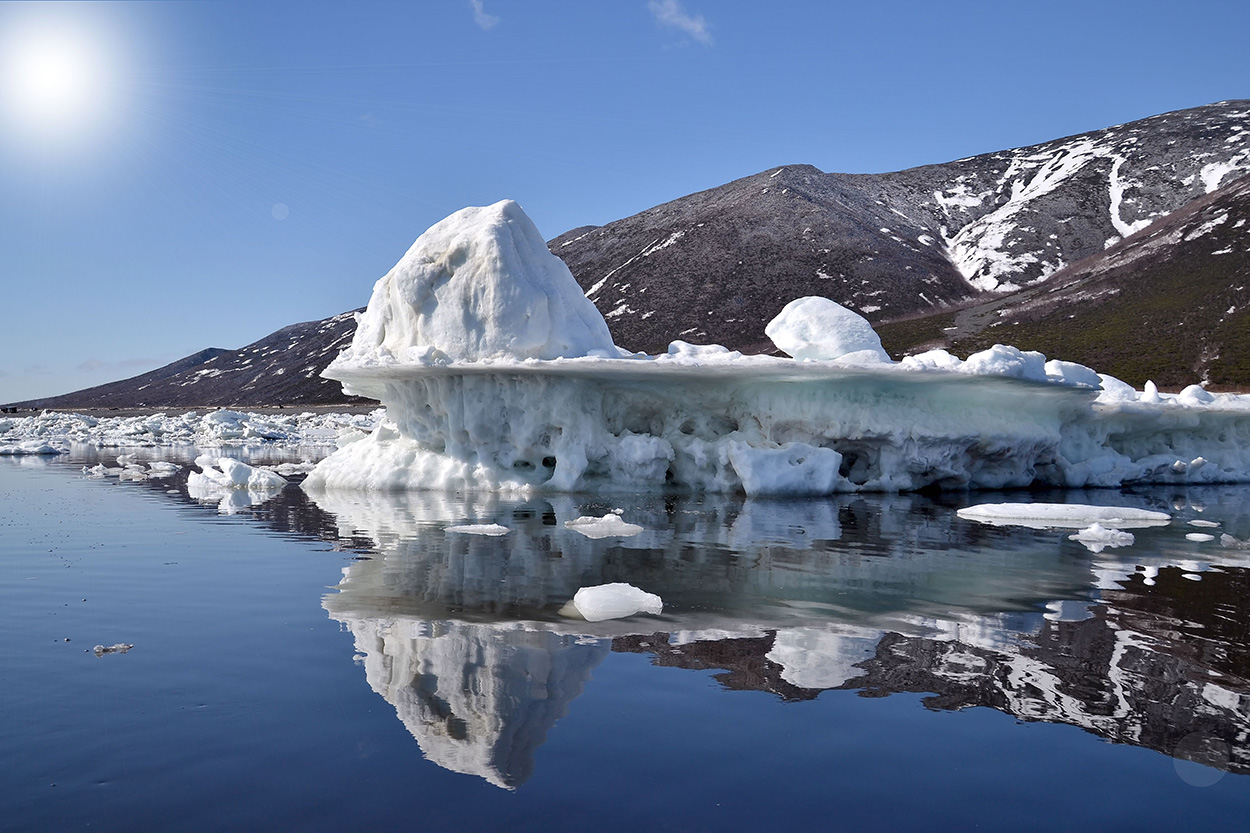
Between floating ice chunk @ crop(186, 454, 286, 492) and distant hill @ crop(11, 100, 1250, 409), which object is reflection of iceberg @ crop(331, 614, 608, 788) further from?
distant hill @ crop(11, 100, 1250, 409)

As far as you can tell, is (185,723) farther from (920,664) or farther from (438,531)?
(438,531)

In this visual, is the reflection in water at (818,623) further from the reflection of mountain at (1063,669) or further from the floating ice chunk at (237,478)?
the floating ice chunk at (237,478)

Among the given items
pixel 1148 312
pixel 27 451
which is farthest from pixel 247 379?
pixel 1148 312

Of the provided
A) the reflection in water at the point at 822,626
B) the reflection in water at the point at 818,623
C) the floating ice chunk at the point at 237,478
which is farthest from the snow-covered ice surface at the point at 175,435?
the reflection in water at the point at 822,626

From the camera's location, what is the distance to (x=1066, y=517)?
12.7 meters

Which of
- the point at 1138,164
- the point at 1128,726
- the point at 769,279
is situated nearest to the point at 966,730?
the point at 1128,726

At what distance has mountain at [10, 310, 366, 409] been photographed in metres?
127

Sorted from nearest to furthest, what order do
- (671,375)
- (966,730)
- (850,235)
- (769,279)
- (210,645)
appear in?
(966,730) < (210,645) < (671,375) < (769,279) < (850,235)

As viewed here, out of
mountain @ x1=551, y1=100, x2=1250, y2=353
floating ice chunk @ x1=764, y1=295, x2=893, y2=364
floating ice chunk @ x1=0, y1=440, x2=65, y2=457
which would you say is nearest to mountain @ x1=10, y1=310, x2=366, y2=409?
mountain @ x1=551, y1=100, x2=1250, y2=353

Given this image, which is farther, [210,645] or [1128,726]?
[210,645]

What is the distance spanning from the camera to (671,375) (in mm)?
15844

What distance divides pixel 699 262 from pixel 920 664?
108514mm

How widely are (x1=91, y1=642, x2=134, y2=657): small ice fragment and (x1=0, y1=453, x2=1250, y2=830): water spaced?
9cm

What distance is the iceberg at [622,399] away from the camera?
15922mm
